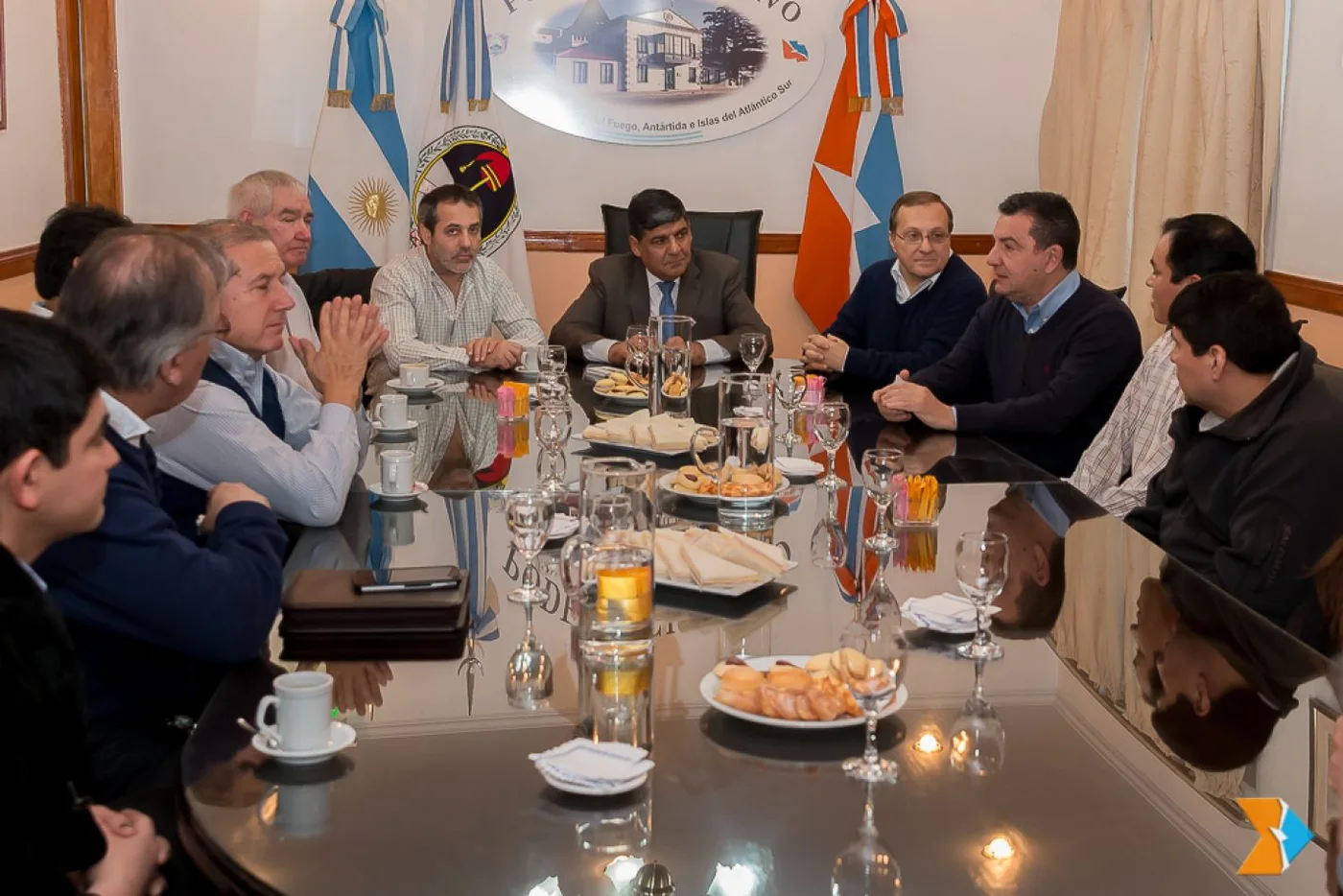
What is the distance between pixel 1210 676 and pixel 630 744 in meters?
0.72

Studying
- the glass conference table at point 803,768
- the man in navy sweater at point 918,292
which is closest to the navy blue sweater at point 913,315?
the man in navy sweater at point 918,292

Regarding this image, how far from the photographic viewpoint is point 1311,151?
14.7ft

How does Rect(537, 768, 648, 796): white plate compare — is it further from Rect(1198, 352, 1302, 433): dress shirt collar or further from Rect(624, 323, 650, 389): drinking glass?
Rect(624, 323, 650, 389): drinking glass

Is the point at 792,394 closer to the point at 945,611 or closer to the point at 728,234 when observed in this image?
the point at 945,611

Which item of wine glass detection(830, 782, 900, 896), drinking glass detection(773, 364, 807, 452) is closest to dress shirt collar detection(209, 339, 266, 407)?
drinking glass detection(773, 364, 807, 452)

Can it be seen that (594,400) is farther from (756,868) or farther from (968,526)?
(756,868)

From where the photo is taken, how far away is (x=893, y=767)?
142 centimetres

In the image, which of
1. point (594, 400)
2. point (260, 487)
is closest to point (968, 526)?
point (260, 487)

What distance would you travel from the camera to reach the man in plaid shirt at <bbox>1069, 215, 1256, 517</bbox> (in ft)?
9.92

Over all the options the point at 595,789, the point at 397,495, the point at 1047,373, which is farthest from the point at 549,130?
Answer: the point at 595,789

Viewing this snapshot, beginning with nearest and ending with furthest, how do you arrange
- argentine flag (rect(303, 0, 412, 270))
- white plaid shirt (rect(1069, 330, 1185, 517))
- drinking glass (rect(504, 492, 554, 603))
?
drinking glass (rect(504, 492, 554, 603))
white plaid shirt (rect(1069, 330, 1185, 517))
argentine flag (rect(303, 0, 412, 270))

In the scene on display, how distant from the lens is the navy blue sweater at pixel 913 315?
14.4 feet

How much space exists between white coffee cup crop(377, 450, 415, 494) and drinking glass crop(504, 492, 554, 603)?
0.52 meters

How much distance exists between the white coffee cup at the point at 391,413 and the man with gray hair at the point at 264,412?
74 mm
